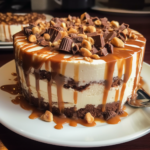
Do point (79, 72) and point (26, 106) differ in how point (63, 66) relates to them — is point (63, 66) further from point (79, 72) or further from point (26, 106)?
point (26, 106)

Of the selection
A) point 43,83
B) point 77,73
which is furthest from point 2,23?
point 77,73

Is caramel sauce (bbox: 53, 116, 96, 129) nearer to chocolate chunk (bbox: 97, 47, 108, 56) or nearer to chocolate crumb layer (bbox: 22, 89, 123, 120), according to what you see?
chocolate crumb layer (bbox: 22, 89, 123, 120)

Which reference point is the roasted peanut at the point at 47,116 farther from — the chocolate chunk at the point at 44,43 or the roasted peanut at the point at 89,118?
the chocolate chunk at the point at 44,43

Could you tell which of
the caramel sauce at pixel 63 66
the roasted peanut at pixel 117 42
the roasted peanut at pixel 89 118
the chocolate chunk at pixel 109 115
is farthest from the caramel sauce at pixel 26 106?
the roasted peanut at pixel 117 42

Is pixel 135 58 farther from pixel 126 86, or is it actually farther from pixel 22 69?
pixel 22 69

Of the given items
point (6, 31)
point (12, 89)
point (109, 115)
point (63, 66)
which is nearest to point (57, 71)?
point (63, 66)
